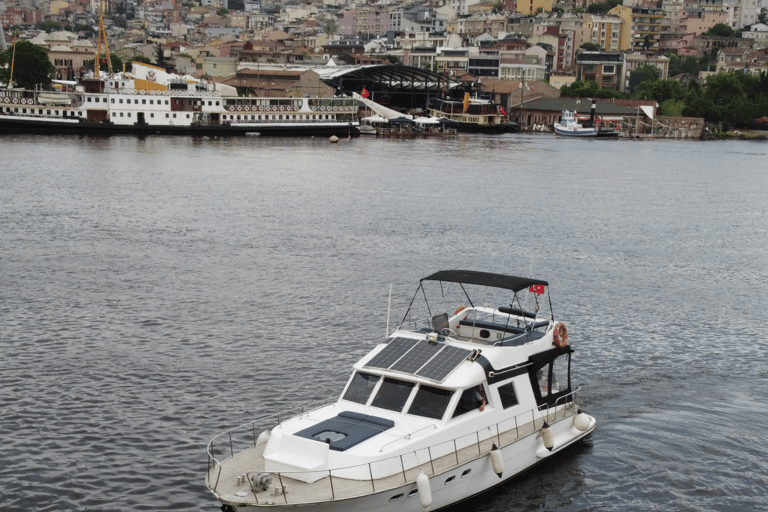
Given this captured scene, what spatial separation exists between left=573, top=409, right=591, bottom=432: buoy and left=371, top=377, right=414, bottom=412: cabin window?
4365mm

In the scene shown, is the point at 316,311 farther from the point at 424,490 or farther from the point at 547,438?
the point at 424,490

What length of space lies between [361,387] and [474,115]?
4333 inches

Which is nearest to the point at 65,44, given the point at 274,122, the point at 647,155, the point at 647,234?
the point at 274,122

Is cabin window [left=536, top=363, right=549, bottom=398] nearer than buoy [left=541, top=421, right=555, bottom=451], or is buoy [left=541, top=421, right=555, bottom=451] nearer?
buoy [left=541, top=421, right=555, bottom=451]

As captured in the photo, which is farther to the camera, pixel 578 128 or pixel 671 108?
pixel 671 108

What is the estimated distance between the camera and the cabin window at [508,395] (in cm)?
1691

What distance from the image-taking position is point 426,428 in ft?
50.3

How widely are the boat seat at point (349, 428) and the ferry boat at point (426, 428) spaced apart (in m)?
0.02

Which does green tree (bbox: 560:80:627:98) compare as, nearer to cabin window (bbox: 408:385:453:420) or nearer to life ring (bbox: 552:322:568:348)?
life ring (bbox: 552:322:568:348)

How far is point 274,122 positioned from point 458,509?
3635 inches

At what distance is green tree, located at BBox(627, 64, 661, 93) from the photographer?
170 meters

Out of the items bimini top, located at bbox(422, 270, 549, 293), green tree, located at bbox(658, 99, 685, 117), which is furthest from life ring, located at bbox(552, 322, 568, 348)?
green tree, located at bbox(658, 99, 685, 117)

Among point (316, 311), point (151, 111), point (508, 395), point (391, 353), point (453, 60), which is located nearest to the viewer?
point (391, 353)

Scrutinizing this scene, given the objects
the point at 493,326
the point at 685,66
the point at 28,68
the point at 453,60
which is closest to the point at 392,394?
the point at 493,326
